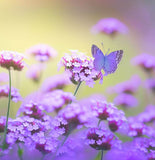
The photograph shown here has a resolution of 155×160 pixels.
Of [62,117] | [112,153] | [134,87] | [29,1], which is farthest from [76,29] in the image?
[62,117]

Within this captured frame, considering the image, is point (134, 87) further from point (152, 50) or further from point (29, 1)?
point (29, 1)

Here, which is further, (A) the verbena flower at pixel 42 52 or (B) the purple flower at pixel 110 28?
(B) the purple flower at pixel 110 28

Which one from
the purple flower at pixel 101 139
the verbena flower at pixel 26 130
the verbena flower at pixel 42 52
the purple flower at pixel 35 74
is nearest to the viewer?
the verbena flower at pixel 26 130

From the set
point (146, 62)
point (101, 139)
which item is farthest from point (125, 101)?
point (101, 139)

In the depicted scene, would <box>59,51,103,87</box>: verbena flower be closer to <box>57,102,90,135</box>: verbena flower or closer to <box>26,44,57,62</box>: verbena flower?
<box>57,102,90,135</box>: verbena flower

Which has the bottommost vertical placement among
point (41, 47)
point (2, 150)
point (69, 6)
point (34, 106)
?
point (2, 150)

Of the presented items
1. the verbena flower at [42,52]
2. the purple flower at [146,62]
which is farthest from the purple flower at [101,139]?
the purple flower at [146,62]

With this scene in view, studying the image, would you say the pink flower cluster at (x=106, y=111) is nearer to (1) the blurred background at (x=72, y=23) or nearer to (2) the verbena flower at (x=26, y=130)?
(2) the verbena flower at (x=26, y=130)

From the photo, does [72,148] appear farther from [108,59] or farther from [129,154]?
[108,59]
